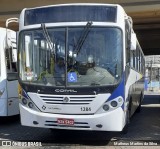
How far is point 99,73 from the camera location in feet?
26.8

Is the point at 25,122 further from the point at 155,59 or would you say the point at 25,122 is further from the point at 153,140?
the point at 155,59

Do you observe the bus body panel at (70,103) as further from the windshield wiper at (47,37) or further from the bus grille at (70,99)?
the windshield wiper at (47,37)

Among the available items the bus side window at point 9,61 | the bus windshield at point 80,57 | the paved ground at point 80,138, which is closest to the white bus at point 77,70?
the bus windshield at point 80,57

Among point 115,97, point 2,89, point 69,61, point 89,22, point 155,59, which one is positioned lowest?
point 155,59

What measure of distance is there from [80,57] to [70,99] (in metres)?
0.98

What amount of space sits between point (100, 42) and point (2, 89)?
442cm

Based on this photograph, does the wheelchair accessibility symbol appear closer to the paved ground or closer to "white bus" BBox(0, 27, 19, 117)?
the paved ground

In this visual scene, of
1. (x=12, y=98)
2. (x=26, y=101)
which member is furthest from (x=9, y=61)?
(x=26, y=101)

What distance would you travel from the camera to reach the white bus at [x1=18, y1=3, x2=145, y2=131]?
804 centimetres

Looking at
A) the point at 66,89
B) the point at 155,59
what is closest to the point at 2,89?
the point at 66,89

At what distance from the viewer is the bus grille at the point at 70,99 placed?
8.03 meters

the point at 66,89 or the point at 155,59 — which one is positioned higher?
the point at 66,89

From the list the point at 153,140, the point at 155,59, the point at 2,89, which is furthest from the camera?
the point at 155,59

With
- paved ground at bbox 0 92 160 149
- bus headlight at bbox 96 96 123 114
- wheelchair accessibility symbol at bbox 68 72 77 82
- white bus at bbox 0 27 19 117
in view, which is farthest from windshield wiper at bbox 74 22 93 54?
white bus at bbox 0 27 19 117
